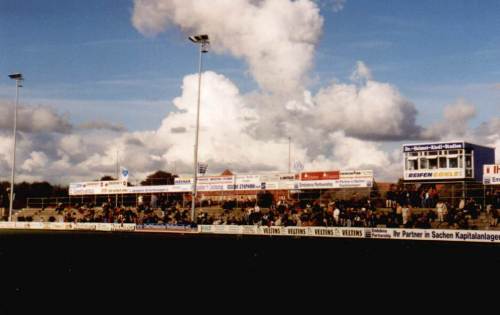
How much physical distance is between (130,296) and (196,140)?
3785 cm

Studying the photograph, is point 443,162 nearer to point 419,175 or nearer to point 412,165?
point 419,175

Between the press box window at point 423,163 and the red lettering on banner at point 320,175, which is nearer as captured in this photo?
the red lettering on banner at point 320,175

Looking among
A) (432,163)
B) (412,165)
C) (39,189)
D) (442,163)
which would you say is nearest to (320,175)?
(412,165)

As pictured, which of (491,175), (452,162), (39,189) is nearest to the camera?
(491,175)

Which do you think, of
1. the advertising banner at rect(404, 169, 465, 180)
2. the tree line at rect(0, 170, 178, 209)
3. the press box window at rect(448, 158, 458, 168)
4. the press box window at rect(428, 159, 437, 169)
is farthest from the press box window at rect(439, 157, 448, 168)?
the tree line at rect(0, 170, 178, 209)

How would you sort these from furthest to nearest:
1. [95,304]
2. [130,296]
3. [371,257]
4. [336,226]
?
[336,226], [371,257], [130,296], [95,304]

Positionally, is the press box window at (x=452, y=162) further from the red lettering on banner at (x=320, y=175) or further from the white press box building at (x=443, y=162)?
the red lettering on banner at (x=320, y=175)

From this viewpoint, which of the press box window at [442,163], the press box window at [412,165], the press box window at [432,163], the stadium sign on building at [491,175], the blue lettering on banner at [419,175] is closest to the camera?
the stadium sign on building at [491,175]

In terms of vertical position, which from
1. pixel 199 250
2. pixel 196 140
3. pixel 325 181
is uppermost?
pixel 196 140

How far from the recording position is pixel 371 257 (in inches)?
922

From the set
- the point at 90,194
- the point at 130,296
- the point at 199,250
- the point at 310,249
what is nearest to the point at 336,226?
the point at 310,249

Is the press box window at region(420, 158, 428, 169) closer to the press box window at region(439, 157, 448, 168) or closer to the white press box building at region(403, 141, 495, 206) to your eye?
the white press box building at region(403, 141, 495, 206)

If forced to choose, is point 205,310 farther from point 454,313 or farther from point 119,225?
point 119,225

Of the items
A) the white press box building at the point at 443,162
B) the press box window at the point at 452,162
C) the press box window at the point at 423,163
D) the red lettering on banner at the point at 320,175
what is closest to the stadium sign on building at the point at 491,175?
the white press box building at the point at 443,162
